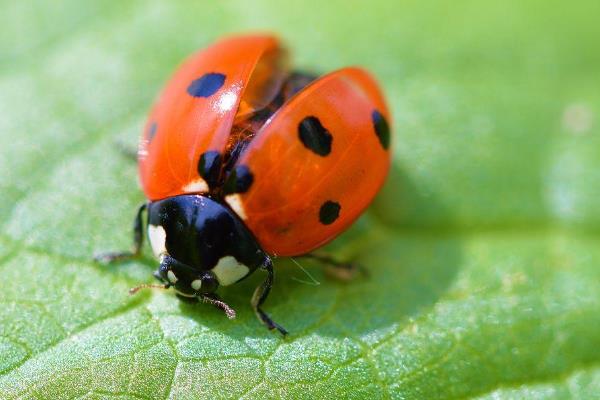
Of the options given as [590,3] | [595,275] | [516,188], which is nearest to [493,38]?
[590,3]

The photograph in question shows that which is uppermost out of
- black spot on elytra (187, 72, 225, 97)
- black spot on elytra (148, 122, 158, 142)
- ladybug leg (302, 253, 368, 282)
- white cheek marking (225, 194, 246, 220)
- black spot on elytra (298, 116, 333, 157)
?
black spot on elytra (187, 72, 225, 97)

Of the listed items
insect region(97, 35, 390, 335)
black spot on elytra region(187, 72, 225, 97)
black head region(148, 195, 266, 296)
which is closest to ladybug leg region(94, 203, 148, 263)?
insect region(97, 35, 390, 335)

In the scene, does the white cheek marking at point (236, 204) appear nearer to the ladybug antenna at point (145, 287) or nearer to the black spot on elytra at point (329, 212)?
the black spot on elytra at point (329, 212)

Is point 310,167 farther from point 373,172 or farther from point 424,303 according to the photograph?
point 424,303

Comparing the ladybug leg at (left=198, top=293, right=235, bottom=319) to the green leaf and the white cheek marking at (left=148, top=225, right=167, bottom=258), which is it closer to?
the green leaf

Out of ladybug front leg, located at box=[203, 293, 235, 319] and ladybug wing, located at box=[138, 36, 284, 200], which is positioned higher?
ladybug wing, located at box=[138, 36, 284, 200]

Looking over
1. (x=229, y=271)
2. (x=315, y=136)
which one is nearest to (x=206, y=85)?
(x=315, y=136)

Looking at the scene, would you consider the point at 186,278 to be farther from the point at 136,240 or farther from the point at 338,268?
the point at 338,268
